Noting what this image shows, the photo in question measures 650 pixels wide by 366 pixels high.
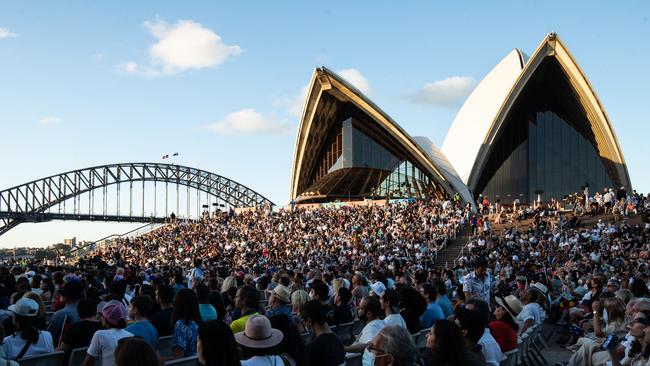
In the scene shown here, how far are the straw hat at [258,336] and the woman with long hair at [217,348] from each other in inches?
19.7

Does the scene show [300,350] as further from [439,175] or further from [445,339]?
[439,175]

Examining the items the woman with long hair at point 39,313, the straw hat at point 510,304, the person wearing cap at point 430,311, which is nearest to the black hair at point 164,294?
the woman with long hair at point 39,313

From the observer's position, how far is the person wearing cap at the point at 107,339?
5.88 meters

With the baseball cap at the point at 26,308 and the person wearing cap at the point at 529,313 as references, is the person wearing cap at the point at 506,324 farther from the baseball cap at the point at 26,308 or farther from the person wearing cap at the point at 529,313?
the baseball cap at the point at 26,308

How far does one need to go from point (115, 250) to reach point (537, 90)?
106 ft

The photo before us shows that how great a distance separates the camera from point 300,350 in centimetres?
560

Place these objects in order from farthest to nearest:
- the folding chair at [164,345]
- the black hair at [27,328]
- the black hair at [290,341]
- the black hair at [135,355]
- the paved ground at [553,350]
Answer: the paved ground at [553,350]
the folding chair at [164,345]
the black hair at [27,328]
the black hair at [290,341]
the black hair at [135,355]

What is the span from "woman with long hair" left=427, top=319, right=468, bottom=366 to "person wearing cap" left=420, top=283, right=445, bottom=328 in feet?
12.6

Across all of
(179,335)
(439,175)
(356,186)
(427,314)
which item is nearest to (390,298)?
(427,314)

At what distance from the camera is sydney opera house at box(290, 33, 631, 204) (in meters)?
45.6

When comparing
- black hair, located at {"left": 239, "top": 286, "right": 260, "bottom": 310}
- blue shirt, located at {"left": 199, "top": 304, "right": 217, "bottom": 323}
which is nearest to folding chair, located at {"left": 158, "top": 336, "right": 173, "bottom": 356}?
blue shirt, located at {"left": 199, "top": 304, "right": 217, "bottom": 323}

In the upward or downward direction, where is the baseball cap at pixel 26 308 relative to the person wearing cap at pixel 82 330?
upward

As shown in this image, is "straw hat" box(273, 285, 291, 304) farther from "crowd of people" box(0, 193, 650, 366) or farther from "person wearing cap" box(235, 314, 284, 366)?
"person wearing cap" box(235, 314, 284, 366)

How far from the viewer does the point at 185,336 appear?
21.4ft
